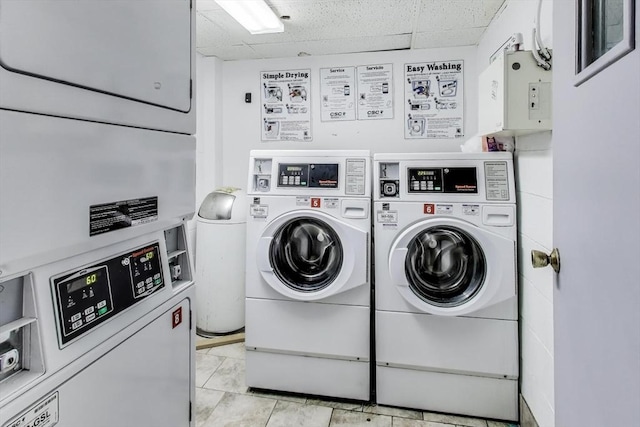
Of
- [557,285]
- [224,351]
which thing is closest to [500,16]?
[557,285]

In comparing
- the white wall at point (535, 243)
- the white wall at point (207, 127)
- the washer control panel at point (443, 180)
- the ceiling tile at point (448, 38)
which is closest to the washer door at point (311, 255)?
the washer control panel at point (443, 180)

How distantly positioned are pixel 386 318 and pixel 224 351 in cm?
136

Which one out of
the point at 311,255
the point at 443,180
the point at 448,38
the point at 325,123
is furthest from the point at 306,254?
the point at 448,38

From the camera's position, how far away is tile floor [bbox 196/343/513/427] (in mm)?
1976

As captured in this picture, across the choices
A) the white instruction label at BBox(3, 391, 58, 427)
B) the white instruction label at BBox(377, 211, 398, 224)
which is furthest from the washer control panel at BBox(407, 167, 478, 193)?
the white instruction label at BBox(3, 391, 58, 427)

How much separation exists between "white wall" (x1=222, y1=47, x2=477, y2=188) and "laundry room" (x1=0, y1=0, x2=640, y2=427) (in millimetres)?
19

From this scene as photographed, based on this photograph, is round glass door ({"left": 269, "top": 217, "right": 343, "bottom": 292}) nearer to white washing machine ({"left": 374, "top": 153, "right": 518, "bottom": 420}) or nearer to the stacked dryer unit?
white washing machine ({"left": 374, "top": 153, "right": 518, "bottom": 420})

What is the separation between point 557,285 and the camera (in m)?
0.95

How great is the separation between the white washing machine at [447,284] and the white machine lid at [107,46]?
1.32 meters

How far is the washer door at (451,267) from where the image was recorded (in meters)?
1.90

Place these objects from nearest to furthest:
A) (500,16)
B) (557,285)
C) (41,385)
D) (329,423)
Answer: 1. (41,385)
2. (557,285)
3. (329,423)
4. (500,16)

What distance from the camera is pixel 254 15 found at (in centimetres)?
227

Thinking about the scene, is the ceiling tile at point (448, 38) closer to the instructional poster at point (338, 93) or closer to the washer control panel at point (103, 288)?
the instructional poster at point (338, 93)

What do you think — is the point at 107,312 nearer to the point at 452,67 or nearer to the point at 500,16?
the point at 500,16
